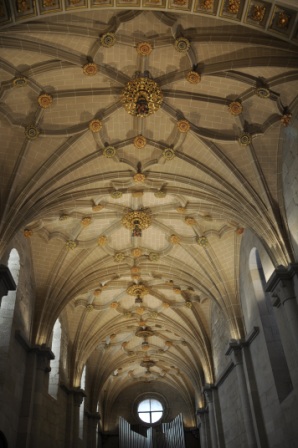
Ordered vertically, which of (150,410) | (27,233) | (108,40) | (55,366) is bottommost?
(55,366)

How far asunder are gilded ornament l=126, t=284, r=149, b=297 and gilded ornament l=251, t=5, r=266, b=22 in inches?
575

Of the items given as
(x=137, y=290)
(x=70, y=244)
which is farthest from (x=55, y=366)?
(x=70, y=244)

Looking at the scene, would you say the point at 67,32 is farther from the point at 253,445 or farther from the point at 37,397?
the point at 253,445

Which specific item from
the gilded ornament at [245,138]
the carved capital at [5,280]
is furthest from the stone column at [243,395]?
the carved capital at [5,280]

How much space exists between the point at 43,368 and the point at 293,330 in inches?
357

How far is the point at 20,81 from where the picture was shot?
11602 millimetres

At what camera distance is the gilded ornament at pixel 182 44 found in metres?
11.0

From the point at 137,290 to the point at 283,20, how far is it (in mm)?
14989

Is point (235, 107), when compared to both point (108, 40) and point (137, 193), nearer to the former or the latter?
point (108, 40)

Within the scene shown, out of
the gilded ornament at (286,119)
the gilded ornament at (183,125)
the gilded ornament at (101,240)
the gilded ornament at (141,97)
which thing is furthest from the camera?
the gilded ornament at (101,240)

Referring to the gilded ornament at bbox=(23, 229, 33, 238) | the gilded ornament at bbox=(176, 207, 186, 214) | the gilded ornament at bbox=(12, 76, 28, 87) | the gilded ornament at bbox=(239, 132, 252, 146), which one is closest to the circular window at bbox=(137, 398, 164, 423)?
the gilded ornament at bbox=(176, 207, 186, 214)

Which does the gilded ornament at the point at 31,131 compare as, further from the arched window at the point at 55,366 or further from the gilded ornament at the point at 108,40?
the arched window at the point at 55,366

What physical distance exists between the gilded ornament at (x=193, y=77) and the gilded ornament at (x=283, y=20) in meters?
3.16

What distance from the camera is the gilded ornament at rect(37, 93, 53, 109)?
12219 mm
